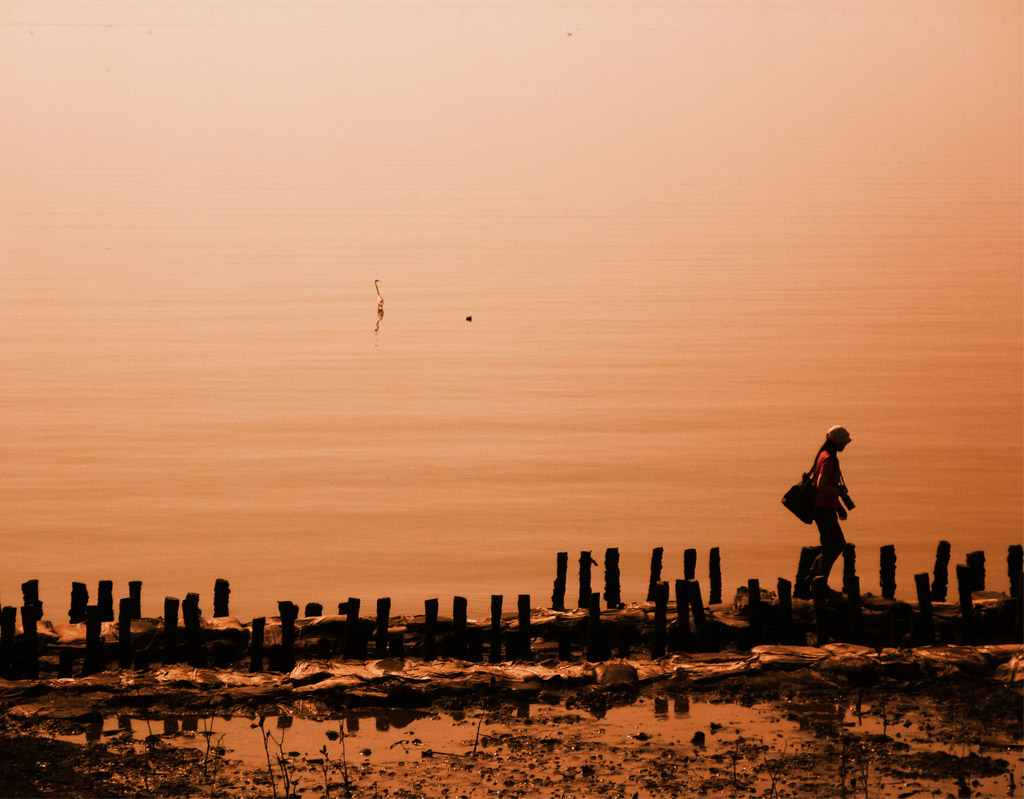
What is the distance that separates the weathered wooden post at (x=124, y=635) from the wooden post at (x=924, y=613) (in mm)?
7313

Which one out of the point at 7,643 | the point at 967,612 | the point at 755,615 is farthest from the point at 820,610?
the point at 7,643

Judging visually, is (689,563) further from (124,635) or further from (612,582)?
(124,635)

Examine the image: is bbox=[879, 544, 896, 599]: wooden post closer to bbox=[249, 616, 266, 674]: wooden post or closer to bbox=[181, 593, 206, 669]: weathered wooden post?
bbox=[249, 616, 266, 674]: wooden post

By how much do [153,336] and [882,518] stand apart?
22.5m

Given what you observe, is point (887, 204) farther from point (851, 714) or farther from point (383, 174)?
point (851, 714)

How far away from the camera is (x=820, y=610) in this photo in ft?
44.9

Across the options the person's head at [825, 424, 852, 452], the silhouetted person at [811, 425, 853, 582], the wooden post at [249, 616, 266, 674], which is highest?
the person's head at [825, 424, 852, 452]

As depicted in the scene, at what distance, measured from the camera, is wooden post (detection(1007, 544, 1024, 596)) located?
1428 centimetres

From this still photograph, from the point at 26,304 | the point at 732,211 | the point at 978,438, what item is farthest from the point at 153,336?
the point at 732,211

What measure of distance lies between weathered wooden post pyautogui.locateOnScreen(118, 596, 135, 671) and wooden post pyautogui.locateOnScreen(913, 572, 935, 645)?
7313 millimetres

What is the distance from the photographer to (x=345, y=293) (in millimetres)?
44250

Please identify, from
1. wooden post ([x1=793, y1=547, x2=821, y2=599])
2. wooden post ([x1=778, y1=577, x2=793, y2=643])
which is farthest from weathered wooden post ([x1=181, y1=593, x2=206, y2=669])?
wooden post ([x1=793, y1=547, x2=821, y2=599])

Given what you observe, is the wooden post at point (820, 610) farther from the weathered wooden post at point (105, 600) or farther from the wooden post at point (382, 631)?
the weathered wooden post at point (105, 600)

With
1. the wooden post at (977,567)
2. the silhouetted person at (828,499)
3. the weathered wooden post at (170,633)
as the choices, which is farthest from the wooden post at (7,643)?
the wooden post at (977,567)
